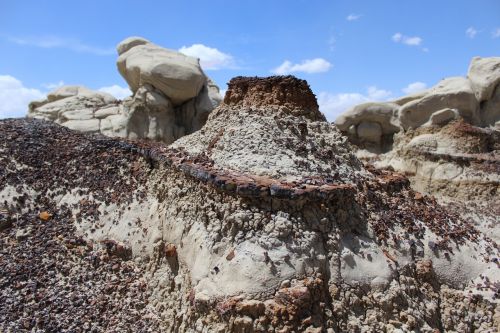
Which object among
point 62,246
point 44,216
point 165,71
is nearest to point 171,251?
point 62,246

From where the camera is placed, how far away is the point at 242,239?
23.7 ft

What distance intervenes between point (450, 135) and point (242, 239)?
1346 cm

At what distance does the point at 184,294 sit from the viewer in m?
7.75

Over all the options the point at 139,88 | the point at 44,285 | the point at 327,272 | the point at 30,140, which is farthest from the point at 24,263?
the point at 139,88

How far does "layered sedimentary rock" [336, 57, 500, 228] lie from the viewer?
16.1 metres

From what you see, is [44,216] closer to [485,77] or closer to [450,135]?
[450,135]

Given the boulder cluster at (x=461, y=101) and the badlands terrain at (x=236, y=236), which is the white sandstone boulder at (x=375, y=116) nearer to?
the boulder cluster at (x=461, y=101)

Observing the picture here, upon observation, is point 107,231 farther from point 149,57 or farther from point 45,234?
point 149,57

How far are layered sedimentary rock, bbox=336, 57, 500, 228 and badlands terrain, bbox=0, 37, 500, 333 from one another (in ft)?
10.6

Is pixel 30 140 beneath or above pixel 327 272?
above

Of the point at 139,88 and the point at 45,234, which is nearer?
the point at 45,234

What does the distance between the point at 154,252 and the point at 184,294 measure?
1404 mm

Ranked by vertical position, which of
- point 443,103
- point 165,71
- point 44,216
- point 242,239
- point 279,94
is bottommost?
point 242,239

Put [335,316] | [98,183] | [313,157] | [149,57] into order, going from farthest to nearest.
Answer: [149,57]
[98,183]
[313,157]
[335,316]
